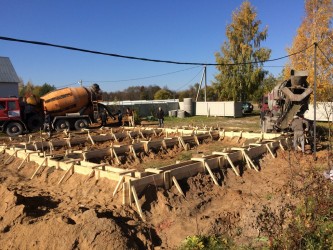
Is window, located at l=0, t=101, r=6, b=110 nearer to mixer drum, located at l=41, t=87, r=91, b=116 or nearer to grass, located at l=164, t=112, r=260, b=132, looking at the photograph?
mixer drum, located at l=41, t=87, r=91, b=116

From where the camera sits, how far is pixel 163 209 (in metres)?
6.02

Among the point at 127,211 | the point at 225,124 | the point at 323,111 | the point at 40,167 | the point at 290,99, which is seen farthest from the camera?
the point at 225,124

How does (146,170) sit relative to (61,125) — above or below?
above

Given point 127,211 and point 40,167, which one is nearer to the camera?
point 127,211

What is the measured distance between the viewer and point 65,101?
19.5m

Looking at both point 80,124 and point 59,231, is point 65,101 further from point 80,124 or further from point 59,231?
point 59,231

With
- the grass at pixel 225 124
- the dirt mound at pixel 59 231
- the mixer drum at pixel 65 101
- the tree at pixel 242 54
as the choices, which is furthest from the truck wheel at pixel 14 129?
the tree at pixel 242 54

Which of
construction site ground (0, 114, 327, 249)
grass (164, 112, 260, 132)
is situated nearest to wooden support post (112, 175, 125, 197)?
construction site ground (0, 114, 327, 249)

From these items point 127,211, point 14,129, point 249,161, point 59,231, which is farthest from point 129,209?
point 14,129

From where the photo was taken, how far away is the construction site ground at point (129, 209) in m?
4.66

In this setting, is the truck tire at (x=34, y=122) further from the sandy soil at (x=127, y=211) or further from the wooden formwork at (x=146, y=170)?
the sandy soil at (x=127, y=211)

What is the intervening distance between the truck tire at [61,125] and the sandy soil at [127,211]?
10.8 metres

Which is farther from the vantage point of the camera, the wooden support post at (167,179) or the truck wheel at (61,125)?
the truck wheel at (61,125)

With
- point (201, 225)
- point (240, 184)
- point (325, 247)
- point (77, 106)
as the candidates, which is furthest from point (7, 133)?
point (325, 247)
